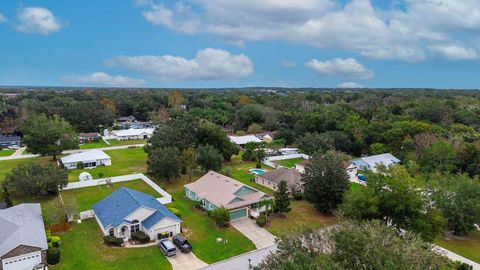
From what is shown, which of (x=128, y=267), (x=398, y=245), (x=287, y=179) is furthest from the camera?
(x=287, y=179)

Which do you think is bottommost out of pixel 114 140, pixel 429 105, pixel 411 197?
pixel 114 140

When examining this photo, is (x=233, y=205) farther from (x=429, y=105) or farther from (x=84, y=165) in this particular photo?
(x=429, y=105)

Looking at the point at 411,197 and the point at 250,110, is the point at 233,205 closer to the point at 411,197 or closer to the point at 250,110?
the point at 411,197

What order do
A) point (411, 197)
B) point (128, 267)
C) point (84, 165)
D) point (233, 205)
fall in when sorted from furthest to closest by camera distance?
1. point (84, 165)
2. point (233, 205)
3. point (411, 197)
4. point (128, 267)

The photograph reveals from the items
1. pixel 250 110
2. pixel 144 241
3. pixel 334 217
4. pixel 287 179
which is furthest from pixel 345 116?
pixel 144 241

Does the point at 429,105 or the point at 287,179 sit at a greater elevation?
the point at 429,105

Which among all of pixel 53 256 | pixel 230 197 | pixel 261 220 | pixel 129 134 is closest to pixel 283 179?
pixel 230 197

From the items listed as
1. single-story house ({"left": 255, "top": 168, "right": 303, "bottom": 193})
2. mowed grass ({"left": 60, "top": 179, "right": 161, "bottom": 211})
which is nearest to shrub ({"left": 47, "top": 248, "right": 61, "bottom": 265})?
mowed grass ({"left": 60, "top": 179, "right": 161, "bottom": 211})

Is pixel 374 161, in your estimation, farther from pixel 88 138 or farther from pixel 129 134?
pixel 88 138

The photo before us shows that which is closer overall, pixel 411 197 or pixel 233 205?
pixel 411 197
